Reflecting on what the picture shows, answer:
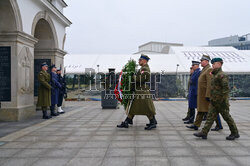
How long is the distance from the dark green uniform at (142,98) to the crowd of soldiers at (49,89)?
333 centimetres

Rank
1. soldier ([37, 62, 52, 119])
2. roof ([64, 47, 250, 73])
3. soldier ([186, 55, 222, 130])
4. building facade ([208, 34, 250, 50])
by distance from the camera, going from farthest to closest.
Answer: building facade ([208, 34, 250, 50])
roof ([64, 47, 250, 73])
soldier ([37, 62, 52, 119])
soldier ([186, 55, 222, 130])

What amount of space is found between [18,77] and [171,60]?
11.9 meters

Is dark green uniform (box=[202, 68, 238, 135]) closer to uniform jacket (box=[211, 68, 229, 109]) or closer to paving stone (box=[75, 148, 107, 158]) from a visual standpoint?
uniform jacket (box=[211, 68, 229, 109])

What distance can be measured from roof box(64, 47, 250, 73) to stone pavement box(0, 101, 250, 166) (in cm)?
1002

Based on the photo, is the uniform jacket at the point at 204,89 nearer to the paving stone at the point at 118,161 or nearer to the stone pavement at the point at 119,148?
Result: the stone pavement at the point at 119,148

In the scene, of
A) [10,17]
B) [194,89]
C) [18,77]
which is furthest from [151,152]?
[10,17]

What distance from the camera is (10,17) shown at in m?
6.77

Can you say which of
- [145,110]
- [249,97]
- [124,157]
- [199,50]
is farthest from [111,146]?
[199,50]

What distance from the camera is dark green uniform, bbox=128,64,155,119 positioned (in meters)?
5.38

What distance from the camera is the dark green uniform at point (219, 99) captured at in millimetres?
4418

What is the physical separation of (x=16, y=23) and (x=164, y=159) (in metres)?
6.11

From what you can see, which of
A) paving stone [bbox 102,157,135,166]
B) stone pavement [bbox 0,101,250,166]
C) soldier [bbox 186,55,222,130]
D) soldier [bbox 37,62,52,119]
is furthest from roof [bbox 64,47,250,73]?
paving stone [bbox 102,157,135,166]

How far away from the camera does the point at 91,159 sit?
135 inches

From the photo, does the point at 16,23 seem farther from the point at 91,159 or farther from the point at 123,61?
the point at 123,61
